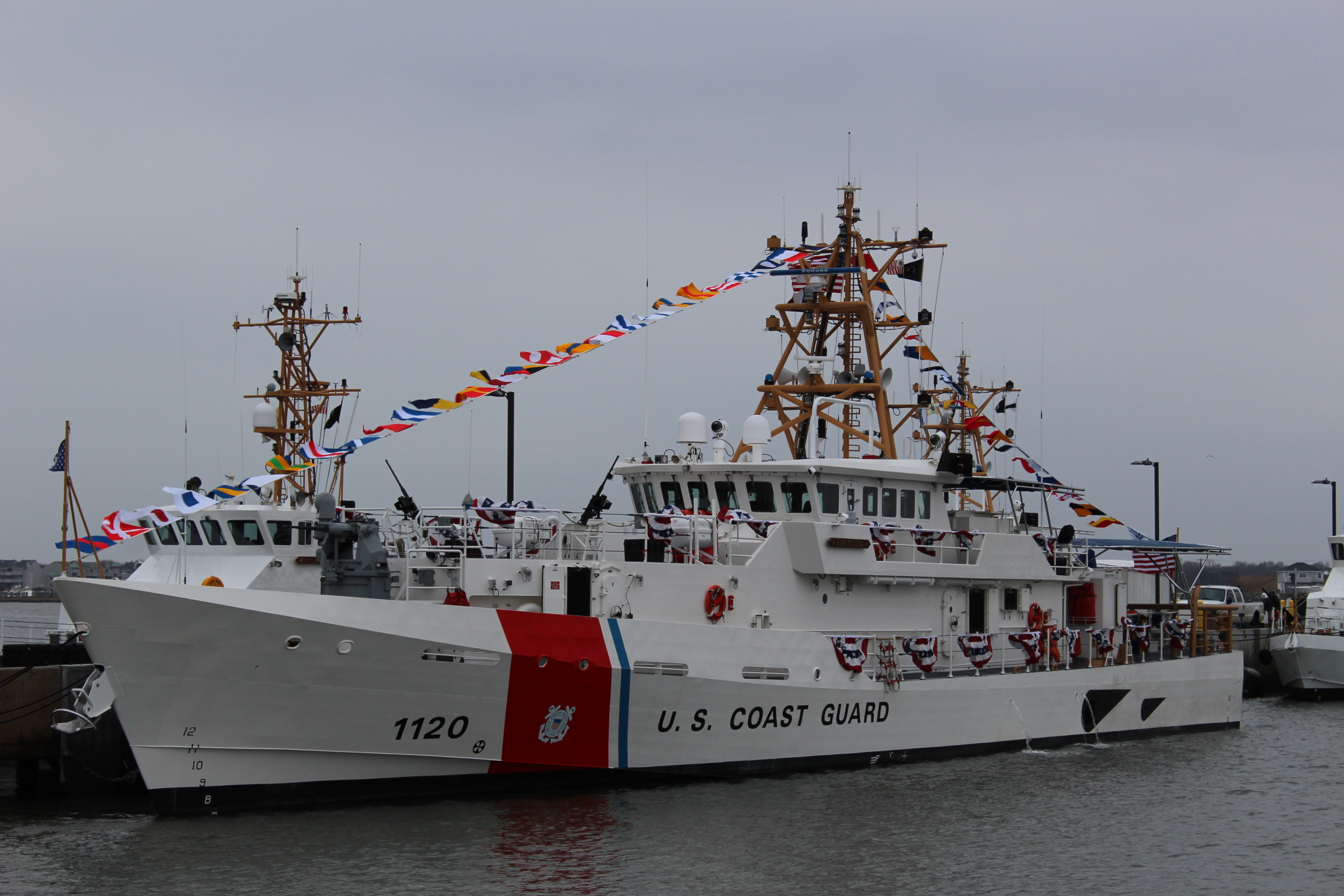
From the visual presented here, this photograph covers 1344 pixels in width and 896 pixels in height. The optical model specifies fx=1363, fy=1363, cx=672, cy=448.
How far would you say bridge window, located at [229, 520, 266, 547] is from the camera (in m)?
24.7

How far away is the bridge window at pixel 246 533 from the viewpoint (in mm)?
24656

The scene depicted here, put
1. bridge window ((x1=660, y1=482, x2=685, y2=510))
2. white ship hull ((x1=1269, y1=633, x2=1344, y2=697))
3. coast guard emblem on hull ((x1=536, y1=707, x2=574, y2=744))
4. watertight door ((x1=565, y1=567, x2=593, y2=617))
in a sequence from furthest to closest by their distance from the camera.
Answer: white ship hull ((x1=1269, y1=633, x2=1344, y2=697)) → bridge window ((x1=660, y1=482, x2=685, y2=510)) → watertight door ((x1=565, y1=567, x2=593, y2=617)) → coast guard emblem on hull ((x1=536, y1=707, x2=574, y2=744))

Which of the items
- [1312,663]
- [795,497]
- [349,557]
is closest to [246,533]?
[349,557]

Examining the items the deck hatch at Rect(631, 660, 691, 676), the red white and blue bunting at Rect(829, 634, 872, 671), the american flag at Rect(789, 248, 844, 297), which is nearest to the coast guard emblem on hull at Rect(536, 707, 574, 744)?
the deck hatch at Rect(631, 660, 691, 676)

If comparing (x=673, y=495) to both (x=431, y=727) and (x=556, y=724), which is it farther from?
(x=431, y=727)

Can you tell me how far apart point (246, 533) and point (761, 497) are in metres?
9.43

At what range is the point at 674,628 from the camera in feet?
62.7

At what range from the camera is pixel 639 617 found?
1994cm

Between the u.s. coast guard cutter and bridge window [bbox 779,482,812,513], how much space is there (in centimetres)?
5

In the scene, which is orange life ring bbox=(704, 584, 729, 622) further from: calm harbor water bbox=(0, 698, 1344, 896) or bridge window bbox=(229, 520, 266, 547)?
bridge window bbox=(229, 520, 266, 547)

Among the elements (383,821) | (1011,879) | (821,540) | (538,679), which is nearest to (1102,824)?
(1011,879)

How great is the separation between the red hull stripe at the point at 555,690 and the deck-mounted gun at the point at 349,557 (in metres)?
1.74

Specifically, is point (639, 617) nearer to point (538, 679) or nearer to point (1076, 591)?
point (538, 679)

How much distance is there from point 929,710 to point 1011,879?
6774 mm
